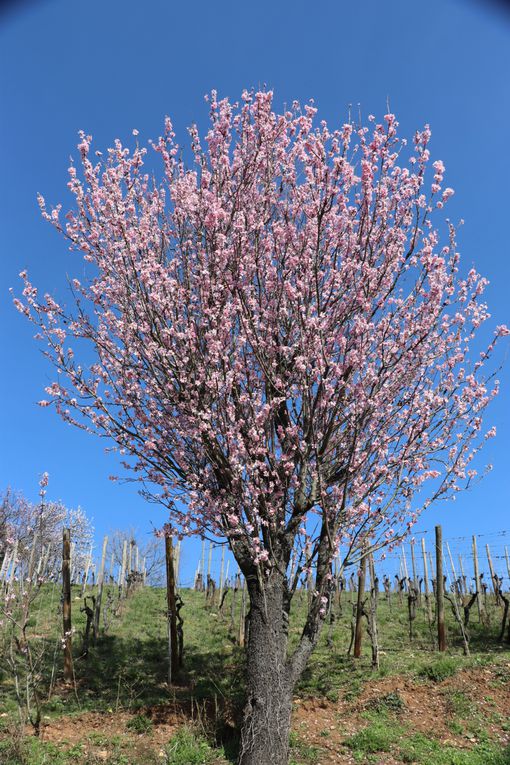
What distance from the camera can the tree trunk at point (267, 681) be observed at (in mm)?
7453

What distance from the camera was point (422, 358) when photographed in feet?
30.1

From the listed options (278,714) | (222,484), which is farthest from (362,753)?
(222,484)

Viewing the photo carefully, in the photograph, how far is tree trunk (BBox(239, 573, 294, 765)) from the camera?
7.45 meters

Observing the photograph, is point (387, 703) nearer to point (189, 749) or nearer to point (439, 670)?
point (439, 670)

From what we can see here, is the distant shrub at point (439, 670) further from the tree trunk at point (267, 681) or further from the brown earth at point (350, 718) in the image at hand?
the tree trunk at point (267, 681)

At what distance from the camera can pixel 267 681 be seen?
786 cm

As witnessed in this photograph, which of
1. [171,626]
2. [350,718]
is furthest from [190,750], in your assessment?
[171,626]

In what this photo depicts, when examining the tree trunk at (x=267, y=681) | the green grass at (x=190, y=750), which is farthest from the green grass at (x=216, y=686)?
the tree trunk at (x=267, y=681)

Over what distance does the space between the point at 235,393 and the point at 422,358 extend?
129 inches

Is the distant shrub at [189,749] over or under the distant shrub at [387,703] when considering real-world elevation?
under

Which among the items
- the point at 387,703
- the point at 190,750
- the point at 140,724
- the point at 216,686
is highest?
the point at 216,686

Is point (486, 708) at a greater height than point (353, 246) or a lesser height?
lesser

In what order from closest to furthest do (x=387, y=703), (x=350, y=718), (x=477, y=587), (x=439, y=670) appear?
(x=350, y=718) < (x=387, y=703) < (x=439, y=670) < (x=477, y=587)

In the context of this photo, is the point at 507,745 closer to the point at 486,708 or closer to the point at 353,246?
the point at 486,708
